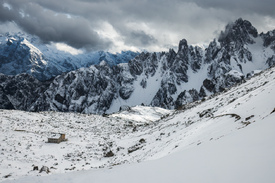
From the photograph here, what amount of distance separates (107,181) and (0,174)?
1787 centimetres

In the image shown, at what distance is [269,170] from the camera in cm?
495

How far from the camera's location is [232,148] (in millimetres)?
7621

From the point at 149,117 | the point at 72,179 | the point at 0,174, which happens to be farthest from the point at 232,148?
the point at 149,117

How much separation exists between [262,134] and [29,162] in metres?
27.4

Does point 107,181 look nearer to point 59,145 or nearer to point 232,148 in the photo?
point 232,148

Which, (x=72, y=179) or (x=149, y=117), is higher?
(x=72, y=179)

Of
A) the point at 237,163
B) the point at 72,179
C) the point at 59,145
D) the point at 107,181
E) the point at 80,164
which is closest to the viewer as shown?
the point at 237,163

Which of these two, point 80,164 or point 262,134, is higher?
point 262,134

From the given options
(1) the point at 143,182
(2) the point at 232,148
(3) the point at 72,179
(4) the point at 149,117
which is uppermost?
(2) the point at 232,148

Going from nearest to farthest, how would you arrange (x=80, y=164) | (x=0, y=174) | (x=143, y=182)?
(x=143, y=182) → (x=0, y=174) → (x=80, y=164)

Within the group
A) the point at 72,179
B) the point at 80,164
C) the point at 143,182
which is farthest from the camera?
the point at 80,164

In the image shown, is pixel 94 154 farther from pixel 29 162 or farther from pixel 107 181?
pixel 107 181

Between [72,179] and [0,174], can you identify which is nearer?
[72,179]

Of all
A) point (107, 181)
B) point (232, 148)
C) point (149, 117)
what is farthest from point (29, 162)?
point (149, 117)
